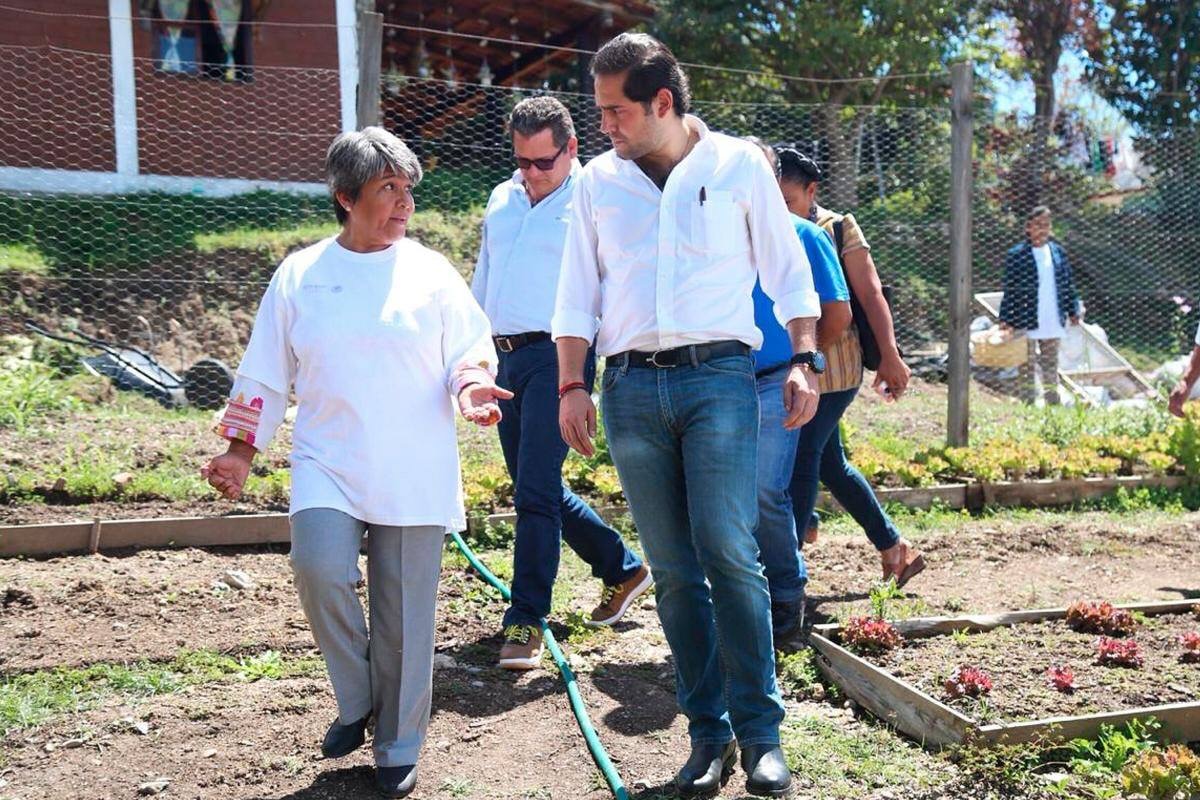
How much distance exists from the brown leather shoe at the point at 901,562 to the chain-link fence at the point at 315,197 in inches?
195

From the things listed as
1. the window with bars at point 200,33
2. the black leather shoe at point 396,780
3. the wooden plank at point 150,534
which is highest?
the window with bars at point 200,33

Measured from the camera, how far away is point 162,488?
7074 mm

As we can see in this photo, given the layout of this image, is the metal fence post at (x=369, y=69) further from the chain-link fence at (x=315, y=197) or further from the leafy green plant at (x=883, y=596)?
the leafy green plant at (x=883, y=596)

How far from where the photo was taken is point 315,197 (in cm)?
1426

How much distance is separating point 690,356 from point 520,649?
5.76 ft

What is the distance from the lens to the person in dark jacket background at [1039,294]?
11.6m

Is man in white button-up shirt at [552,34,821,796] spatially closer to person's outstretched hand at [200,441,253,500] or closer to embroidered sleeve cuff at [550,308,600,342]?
embroidered sleeve cuff at [550,308,600,342]

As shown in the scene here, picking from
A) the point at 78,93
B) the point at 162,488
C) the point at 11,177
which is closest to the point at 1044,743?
the point at 162,488

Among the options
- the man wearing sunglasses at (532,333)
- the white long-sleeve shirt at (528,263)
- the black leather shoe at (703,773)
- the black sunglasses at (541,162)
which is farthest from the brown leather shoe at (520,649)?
the black sunglasses at (541,162)

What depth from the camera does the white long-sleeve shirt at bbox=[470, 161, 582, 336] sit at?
5.08m

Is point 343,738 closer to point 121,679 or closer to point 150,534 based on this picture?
point 121,679

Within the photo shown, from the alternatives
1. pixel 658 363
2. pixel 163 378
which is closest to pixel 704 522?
pixel 658 363

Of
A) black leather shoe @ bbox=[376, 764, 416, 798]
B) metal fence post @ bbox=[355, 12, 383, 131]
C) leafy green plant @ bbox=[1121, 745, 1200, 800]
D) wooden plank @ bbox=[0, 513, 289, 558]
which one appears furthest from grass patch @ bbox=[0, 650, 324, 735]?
metal fence post @ bbox=[355, 12, 383, 131]

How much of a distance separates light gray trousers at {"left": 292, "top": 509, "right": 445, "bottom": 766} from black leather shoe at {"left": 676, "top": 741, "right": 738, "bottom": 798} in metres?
0.78
